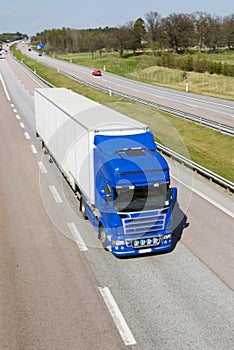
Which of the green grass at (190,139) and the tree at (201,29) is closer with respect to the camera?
the green grass at (190,139)

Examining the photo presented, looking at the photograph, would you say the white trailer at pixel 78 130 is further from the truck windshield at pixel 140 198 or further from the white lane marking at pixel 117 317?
the white lane marking at pixel 117 317

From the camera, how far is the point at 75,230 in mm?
12500

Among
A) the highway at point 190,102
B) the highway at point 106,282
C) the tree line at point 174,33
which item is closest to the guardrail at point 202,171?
the highway at point 106,282

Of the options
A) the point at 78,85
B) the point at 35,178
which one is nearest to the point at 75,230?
the point at 35,178

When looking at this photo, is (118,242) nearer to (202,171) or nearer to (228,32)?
(202,171)

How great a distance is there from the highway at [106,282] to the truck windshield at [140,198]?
1.61 metres

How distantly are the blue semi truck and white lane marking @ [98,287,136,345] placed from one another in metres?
1.38

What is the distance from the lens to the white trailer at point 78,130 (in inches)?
456

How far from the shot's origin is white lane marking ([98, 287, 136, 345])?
25.5 feet

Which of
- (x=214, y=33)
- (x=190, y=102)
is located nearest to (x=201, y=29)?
(x=214, y=33)

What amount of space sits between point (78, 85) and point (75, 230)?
138 ft

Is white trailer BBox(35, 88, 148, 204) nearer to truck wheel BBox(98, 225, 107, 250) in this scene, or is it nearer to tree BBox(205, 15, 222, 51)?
truck wheel BBox(98, 225, 107, 250)

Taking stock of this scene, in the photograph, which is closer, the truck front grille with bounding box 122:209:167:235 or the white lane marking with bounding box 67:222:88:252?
the truck front grille with bounding box 122:209:167:235

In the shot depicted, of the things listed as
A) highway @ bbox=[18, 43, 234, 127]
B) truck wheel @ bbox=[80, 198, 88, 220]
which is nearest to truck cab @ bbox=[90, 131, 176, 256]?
truck wheel @ bbox=[80, 198, 88, 220]
